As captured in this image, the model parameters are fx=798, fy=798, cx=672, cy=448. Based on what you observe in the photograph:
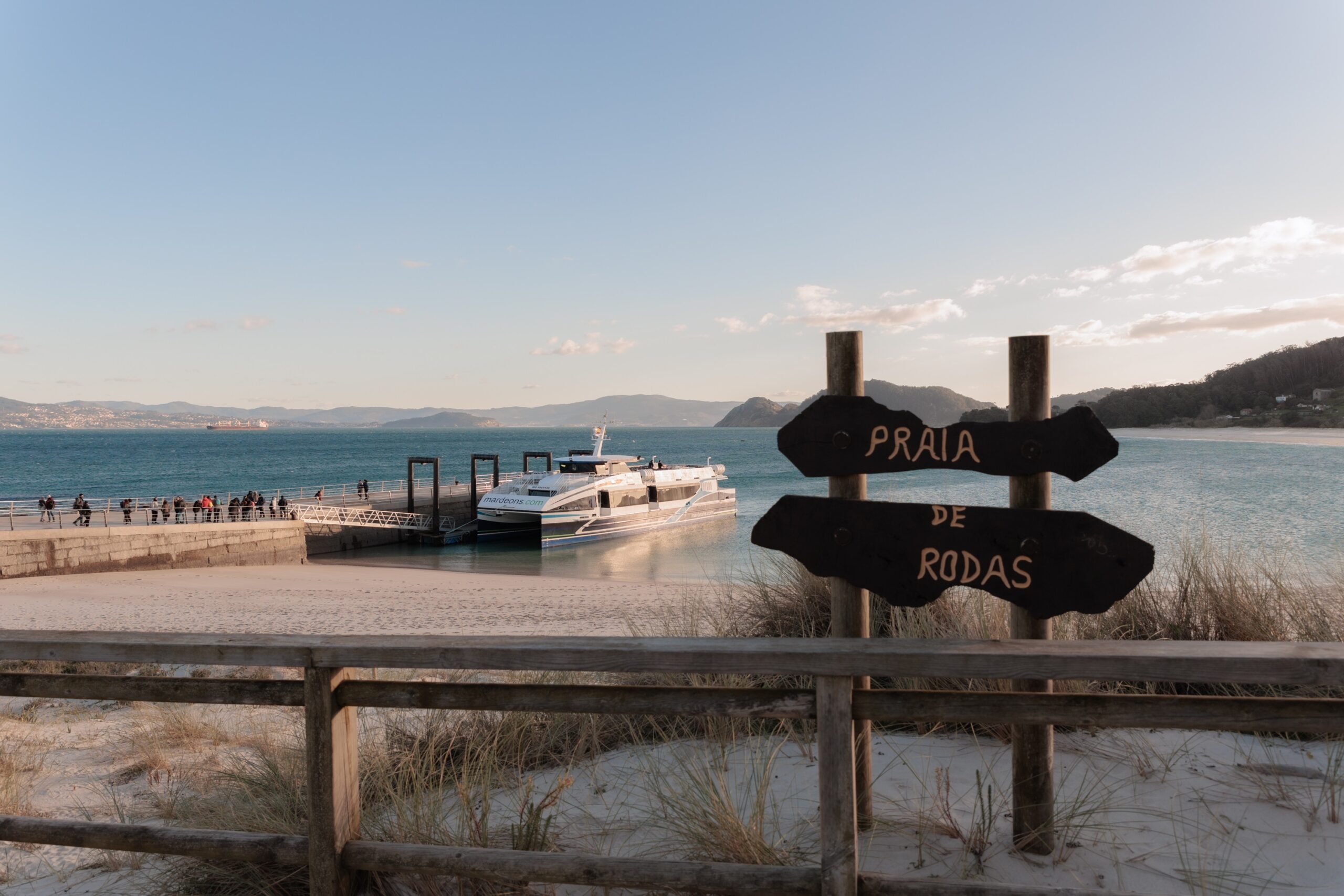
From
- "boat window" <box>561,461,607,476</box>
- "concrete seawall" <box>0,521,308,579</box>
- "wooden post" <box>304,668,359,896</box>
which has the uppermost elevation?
"wooden post" <box>304,668,359,896</box>

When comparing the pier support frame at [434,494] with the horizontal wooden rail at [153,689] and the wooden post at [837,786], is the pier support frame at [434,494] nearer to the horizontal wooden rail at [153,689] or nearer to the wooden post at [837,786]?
the horizontal wooden rail at [153,689]

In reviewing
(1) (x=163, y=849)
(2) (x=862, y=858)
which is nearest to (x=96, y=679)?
(1) (x=163, y=849)

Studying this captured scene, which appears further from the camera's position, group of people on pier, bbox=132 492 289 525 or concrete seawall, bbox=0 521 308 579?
group of people on pier, bbox=132 492 289 525

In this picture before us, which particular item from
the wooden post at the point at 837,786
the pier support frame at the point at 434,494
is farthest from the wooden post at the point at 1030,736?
the pier support frame at the point at 434,494

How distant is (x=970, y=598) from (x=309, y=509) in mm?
31543

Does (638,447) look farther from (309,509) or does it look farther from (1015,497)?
(1015,497)

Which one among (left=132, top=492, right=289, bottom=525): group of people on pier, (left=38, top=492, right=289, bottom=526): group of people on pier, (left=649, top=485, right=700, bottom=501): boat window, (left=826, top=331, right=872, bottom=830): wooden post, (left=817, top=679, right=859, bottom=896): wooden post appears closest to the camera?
(left=817, top=679, right=859, bottom=896): wooden post

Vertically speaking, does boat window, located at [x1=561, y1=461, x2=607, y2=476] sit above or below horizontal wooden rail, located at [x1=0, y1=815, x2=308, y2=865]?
below

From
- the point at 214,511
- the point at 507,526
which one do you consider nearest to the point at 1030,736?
Answer: the point at 214,511

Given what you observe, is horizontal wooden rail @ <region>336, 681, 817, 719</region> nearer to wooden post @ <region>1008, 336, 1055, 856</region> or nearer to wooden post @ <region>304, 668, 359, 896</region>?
wooden post @ <region>304, 668, 359, 896</region>

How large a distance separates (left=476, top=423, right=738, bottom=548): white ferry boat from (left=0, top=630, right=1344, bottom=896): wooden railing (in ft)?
98.3

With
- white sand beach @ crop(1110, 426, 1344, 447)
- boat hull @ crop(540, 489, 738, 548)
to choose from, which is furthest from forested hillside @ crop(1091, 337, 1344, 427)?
boat hull @ crop(540, 489, 738, 548)

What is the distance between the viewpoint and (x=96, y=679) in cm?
252

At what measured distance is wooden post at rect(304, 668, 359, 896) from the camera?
233 cm
